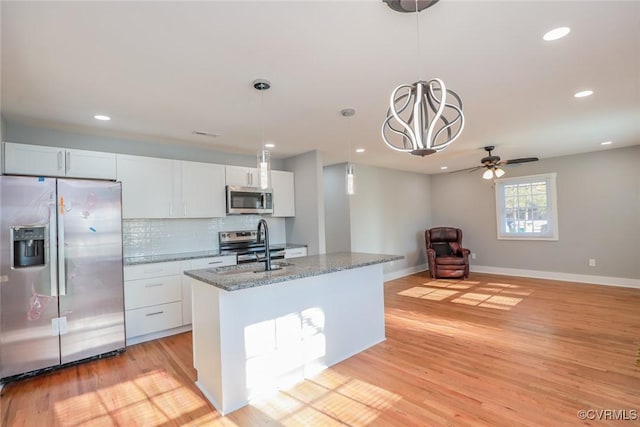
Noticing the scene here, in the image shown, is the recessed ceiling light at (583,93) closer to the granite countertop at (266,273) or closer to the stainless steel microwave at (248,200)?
the granite countertop at (266,273)

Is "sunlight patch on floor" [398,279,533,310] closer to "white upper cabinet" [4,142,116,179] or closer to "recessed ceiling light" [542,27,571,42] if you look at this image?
"recessed ceiling light" [542,27,571,42]

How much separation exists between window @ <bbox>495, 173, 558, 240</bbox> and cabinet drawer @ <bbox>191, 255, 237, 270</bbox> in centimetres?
575

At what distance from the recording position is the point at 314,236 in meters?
4.75

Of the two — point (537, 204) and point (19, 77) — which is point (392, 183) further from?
point (19, 77)

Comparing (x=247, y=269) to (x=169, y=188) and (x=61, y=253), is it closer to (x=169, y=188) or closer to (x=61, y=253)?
(x=61, y=253)

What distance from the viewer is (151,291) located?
3.46 metres

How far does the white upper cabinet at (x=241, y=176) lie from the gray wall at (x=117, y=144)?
38cm

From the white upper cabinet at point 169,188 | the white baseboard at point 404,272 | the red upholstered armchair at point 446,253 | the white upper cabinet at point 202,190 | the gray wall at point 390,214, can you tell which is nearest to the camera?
the white upper cabinet at point 169,188

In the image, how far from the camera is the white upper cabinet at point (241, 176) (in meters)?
4.41

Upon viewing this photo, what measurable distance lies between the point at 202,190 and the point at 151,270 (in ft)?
3.97

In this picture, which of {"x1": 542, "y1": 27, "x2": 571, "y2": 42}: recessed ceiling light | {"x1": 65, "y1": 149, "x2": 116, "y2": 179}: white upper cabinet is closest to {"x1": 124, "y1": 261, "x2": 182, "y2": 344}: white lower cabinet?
{"x1": 65, "y1": 149, "x2": 116, "y2": 179}: white upper cabinet

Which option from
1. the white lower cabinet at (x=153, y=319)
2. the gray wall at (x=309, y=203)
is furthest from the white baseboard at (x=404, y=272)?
the white lower cabinet at (x=153, y=319)

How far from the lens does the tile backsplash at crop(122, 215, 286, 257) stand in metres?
3.84

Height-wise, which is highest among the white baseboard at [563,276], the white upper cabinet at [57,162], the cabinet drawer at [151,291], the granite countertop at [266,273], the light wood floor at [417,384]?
the white upper cabinet at [57,162]
